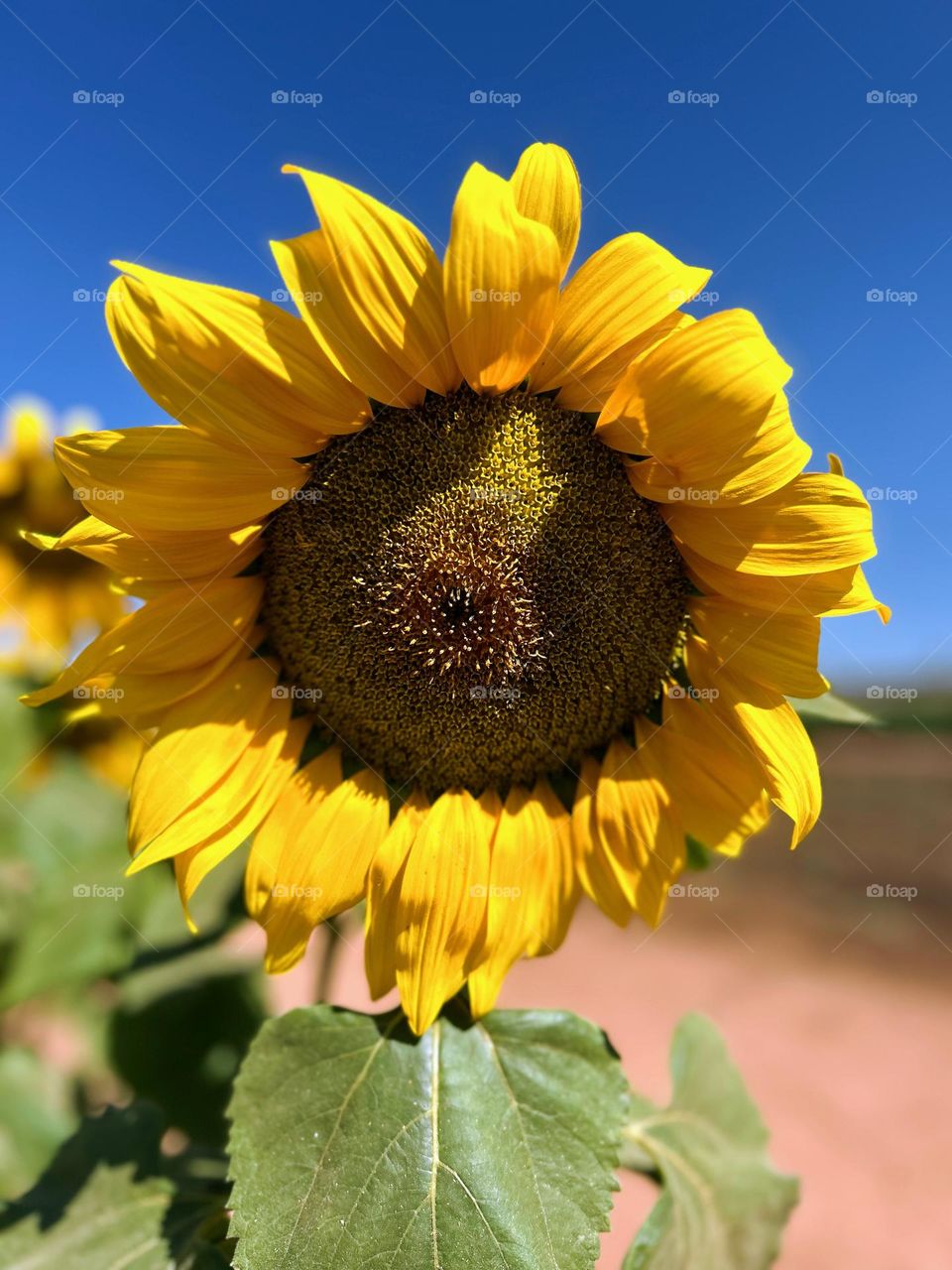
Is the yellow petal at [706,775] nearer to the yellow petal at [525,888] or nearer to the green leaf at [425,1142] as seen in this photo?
the yellow petal at [525,888]

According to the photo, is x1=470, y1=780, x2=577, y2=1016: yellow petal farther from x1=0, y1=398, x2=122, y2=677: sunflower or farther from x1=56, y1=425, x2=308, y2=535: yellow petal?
x1=0, y1=398, x2=122, y2=677: sunflower

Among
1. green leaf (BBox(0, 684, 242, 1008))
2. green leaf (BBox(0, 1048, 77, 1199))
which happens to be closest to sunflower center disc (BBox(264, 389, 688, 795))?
green leaf (BBox(0, 684, 242, 1008))

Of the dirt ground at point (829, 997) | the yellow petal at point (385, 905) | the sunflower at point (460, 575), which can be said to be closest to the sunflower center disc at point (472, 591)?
the sunflower at point (460, 575)

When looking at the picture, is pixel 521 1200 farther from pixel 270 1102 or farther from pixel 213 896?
pixel 213 896

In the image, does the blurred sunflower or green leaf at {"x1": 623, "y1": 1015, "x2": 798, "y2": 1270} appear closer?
green leaf at {"x1": 623, "y1": 1015, "x2": 798, "y2": 1270}

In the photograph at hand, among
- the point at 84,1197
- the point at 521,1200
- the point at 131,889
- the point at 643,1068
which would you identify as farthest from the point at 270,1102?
the point at 643,1068
